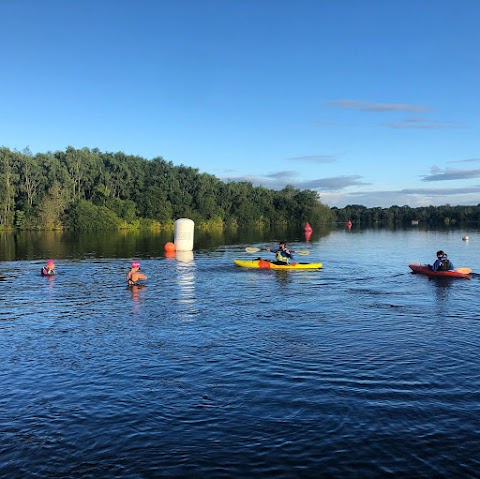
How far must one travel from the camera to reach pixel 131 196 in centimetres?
11850

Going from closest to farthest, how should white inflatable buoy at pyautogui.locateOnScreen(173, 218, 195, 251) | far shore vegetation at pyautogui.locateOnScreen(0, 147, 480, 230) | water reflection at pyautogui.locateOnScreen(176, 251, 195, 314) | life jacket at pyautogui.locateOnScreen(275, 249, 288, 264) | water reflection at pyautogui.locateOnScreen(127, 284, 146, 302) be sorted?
water reflection at pyautogui.locateOnScreen(176, 251, 195, 314) < water reflection at pyautogui.locateOnScreen(127, 284, 146, 302) < life jacket at pyautogui.locateOnScreen(275, 249, 288, 264) < white inflatable buoy at pyautogui.locateOnScreen(173, 218, 195, 251) < far shore vegetation at pyautogui.locateOnScreen(0, 147, 480, 230)

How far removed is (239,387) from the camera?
991cm

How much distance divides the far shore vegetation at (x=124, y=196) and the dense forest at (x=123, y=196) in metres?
0.18

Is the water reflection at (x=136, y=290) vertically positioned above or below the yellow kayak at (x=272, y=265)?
below

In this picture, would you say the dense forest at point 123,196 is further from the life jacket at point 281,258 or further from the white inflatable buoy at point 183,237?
the life jacket at point 281,258

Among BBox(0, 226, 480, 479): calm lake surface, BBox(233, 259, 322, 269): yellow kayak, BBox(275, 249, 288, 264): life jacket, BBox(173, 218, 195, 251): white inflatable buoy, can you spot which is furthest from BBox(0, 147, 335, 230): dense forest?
BBox(0, 226, 480, 479): calm lake surface

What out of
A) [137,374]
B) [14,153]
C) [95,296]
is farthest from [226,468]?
[14,153]

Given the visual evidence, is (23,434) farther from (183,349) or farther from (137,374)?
(183,349)

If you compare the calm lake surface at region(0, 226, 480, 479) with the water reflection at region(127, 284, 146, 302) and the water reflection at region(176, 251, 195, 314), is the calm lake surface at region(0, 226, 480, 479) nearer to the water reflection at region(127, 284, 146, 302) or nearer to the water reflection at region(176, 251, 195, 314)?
the water reflection at region(176, 251, 195, 314)

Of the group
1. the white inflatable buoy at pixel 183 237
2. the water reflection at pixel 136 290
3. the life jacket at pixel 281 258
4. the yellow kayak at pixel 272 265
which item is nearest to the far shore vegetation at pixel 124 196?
the white inflatable buoy at pixel 183 237

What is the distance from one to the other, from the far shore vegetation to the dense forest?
0.18 m

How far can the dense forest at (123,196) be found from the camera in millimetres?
94312

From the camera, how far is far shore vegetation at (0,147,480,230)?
9425 cm

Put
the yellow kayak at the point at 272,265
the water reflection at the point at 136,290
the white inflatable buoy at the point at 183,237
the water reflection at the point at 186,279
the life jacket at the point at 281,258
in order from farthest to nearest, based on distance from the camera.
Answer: the white inflatable buoy at the point at 183,237, the life jacket at the point at 281,258, the yellow kayak at the point at 272,265, the water reflection at the point at 136,290, the water reflection at the point at 186,279
